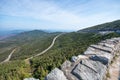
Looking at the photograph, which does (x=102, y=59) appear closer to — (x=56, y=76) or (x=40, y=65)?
(x=56, y=76)

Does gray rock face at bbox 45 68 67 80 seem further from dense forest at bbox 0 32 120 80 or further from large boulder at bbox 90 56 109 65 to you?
dense forest at bbox 0 32 120 80

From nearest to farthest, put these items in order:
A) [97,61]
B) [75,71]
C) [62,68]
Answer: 1. [75,71]
2. [62,68]
3. [97,61]

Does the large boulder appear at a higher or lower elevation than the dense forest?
higher

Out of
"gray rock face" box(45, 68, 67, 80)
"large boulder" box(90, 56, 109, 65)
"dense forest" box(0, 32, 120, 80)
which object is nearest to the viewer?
"gray rock face" box(45, 68, 67, 80)

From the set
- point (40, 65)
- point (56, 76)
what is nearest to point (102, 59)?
point (56, 76)

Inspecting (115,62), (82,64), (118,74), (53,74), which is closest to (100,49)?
(115,62)

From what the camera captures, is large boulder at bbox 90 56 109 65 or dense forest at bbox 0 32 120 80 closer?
large boulder at bbox 90 56 109 65

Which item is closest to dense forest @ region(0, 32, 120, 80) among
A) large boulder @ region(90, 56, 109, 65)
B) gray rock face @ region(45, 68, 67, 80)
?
large boulder @ region(90, 56, 109, 65)

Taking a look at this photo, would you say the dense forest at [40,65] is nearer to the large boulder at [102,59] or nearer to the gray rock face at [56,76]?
the large boulder at [102,59]

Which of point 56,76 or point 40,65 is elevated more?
point 56,76

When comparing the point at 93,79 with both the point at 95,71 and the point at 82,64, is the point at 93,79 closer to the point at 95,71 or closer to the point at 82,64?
the point at 95,71

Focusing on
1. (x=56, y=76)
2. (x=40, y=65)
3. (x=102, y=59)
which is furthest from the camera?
(x=40, y=65)
